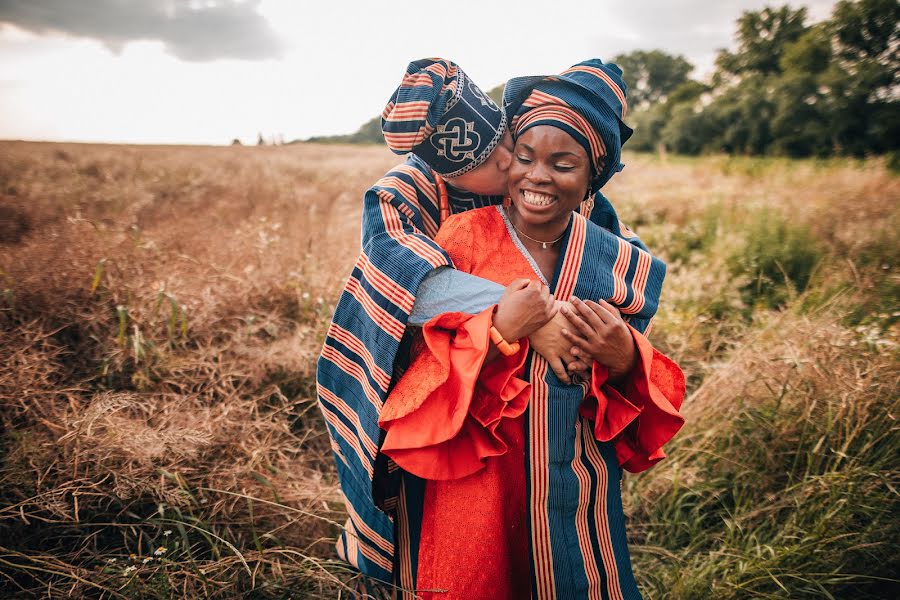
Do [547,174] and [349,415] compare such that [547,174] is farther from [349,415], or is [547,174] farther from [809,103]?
[809,103]

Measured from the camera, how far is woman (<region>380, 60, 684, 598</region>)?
3.93ft

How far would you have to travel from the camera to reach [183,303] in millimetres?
2730

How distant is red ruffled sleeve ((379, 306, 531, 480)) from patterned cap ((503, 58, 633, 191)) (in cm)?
62

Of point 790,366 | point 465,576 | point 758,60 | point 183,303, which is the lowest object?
point 465,576

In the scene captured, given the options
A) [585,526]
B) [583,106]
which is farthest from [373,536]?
[583,106]

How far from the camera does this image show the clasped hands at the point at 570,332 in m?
1.21

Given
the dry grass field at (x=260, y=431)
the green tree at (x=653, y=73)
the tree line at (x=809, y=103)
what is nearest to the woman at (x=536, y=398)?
the dry grass field at (x=260, y=431)

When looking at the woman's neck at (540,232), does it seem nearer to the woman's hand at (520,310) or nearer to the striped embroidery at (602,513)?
the woman's hand at (520,310)

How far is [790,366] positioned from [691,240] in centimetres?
374

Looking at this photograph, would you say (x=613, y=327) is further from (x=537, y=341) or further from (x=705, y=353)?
(x=705, y=353)

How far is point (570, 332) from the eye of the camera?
4.13ft

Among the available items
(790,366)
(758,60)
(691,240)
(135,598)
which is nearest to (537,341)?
(135,598)

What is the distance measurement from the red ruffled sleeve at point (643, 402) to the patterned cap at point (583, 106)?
0.60m

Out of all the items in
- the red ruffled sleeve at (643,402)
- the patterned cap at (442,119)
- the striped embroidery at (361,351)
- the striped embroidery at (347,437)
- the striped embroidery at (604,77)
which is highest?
the striped embroidery at (604,77)
